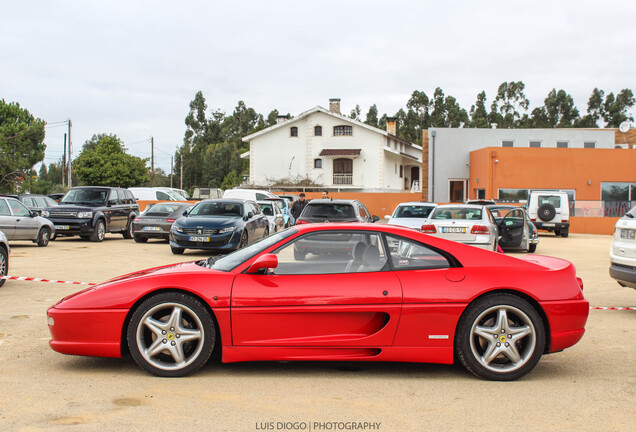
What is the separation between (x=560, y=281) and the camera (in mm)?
5031

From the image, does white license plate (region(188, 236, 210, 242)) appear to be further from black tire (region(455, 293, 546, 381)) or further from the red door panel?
black tire (region(455, 293, 546, 381))

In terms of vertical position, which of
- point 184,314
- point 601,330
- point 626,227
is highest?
point 626,227

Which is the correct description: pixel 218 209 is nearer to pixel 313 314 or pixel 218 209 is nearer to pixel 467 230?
pixel 467 230

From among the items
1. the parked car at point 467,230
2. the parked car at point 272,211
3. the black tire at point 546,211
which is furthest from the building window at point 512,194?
the parked car at point 467,230

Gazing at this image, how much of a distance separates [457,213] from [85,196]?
41.8 ft

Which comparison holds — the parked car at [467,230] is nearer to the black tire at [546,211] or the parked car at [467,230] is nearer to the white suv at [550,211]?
the black tire at [546,211]

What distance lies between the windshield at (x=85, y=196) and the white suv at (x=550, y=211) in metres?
17.6

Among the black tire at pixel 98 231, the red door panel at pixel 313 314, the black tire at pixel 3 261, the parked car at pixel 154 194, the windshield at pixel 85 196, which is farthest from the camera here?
the parked car at pixel 154 194

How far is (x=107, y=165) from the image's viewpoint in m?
51.9

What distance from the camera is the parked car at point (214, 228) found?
51.3 feet

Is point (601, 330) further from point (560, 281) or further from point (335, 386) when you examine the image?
point (335, 386)

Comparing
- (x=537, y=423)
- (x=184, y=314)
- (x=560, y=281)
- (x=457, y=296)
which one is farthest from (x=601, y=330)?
(x=184, y=314)

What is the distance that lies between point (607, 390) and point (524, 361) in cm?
63

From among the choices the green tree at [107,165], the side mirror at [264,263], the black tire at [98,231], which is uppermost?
the green tree at [107,165]
